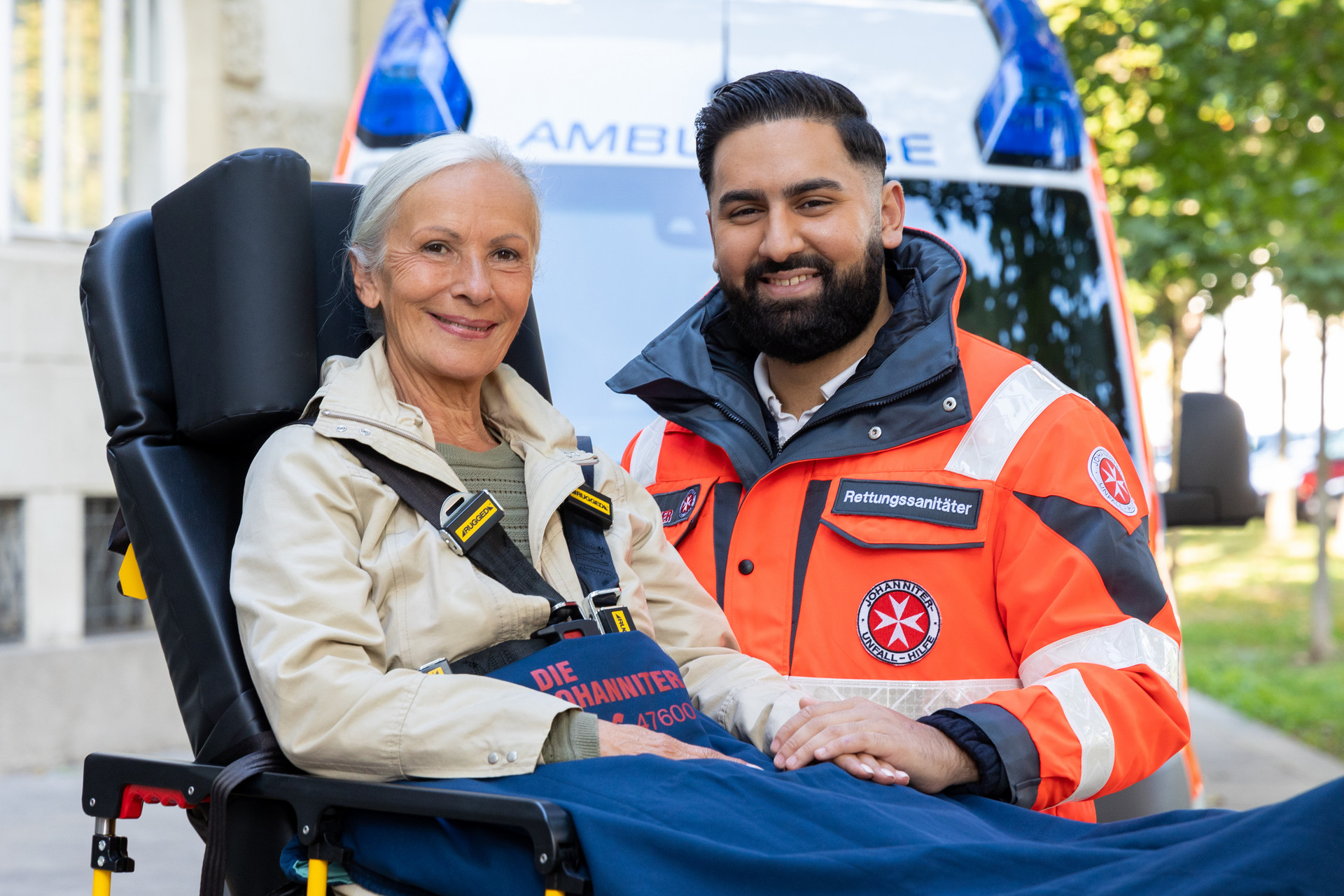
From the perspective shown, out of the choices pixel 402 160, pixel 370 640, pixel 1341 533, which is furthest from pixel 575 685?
pixel 1341 533

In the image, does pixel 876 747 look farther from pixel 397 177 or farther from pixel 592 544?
pixel 397 177

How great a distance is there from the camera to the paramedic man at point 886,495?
2.41 m

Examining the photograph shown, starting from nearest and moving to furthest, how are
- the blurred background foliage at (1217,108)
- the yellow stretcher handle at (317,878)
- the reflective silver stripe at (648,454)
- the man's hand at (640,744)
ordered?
the yellow stretcher handle at (317,878)
the man's hand at (640,744)
the reflective silver stripe at (648,454)
the blurred background foliage at (1217,108)

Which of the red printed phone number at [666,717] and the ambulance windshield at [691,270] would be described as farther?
the ambulance windshield at [691,270]

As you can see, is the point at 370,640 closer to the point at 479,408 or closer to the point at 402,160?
the point at 479,408

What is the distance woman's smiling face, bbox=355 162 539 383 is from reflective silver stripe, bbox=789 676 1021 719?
928 mm

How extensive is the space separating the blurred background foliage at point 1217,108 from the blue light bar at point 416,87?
3332mm

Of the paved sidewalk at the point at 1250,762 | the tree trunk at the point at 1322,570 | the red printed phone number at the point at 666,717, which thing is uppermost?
the red printed phone number at the point at 666,717

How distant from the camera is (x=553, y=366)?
357 centimetres

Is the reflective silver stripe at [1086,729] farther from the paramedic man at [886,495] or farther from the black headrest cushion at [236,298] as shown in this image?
the black headrest cushion at [236,298]

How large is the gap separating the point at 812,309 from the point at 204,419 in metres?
1.24

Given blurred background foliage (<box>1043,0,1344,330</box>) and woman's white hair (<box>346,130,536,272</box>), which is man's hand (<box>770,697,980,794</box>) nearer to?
woman's white hair (<box>346,130,536,272</box>)

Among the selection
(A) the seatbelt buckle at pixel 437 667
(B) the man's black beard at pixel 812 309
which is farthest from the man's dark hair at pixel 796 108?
(A) the seatbelt buckle at pixel 437 667

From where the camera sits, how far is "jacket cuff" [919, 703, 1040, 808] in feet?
7.50
